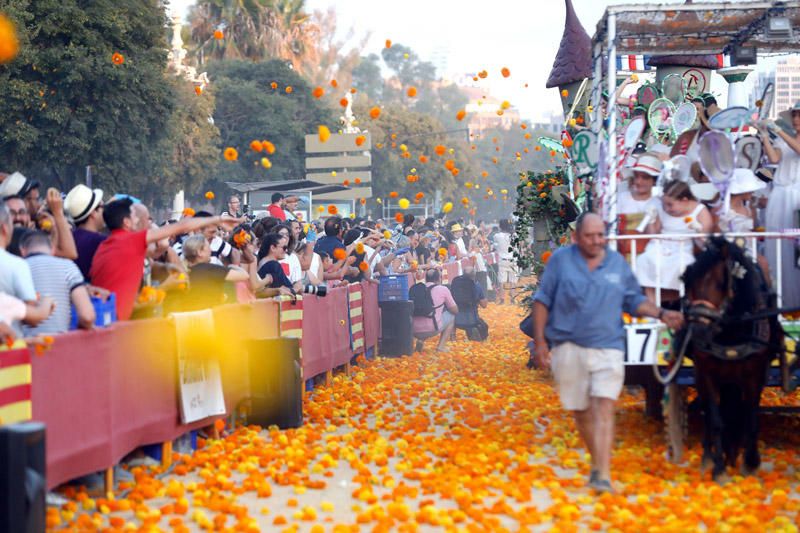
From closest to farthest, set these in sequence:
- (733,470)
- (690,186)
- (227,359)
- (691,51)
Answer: (733,470), (690,186), (227,359), (691,51)

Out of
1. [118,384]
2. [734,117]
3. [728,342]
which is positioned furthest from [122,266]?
[734,117]

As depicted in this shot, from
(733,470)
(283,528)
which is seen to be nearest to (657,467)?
(733,470)

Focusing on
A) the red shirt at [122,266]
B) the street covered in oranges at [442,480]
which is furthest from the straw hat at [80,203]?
the street covered in oranges at [442,480]

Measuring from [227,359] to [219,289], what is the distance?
66 centimetres

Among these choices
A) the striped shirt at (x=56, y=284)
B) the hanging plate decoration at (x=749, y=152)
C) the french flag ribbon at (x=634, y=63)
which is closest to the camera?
the striped shirt at (x=56, y=284)

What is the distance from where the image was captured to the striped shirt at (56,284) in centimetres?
875

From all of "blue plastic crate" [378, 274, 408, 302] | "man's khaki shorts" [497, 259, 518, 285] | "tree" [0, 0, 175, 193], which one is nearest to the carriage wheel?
"blue plastic crate" [378, 274, 408, 302]

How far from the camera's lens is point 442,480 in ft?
30.2

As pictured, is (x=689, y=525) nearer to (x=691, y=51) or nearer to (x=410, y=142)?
(x=691, y=51)

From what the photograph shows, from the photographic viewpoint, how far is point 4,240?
8195 millimetres

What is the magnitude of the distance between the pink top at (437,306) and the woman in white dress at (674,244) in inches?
400

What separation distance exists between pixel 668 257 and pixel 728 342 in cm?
148

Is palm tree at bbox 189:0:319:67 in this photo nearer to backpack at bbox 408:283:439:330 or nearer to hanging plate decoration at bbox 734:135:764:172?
backpack at bbox 408:283:439:330

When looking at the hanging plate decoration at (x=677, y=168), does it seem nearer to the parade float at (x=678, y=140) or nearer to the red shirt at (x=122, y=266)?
the parade float at (x=678, y=140)
